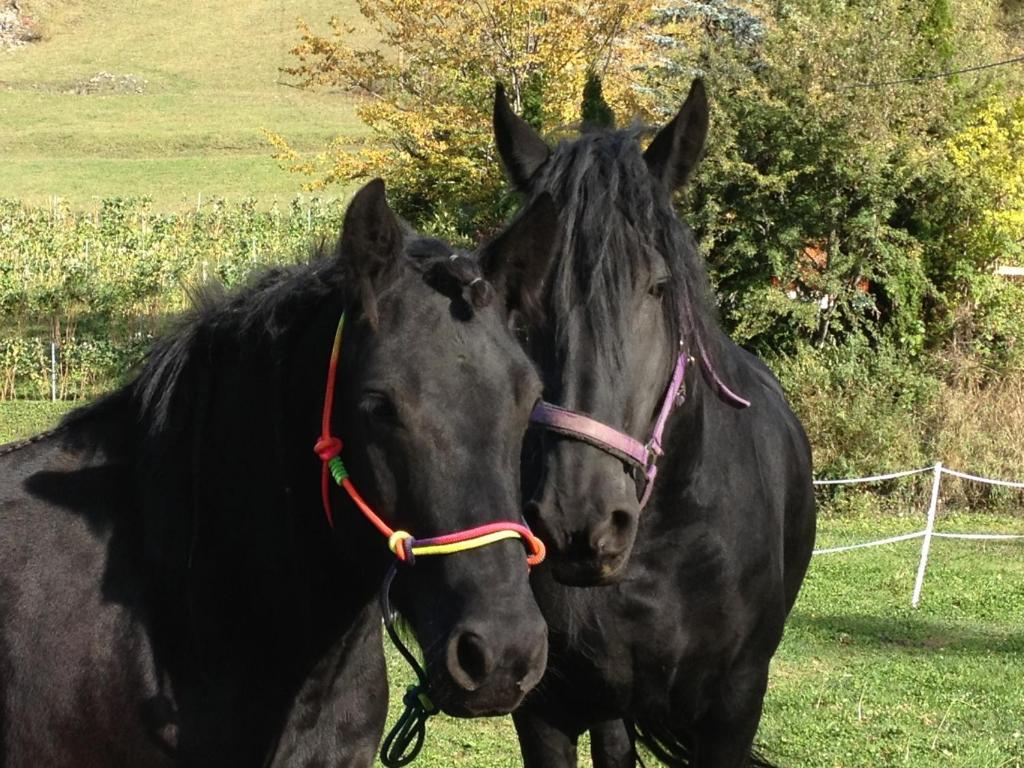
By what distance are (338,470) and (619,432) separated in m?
1.16

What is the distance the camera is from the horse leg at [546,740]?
4227 millimetres

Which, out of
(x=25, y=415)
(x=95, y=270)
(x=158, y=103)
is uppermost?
(x=158, y=103)

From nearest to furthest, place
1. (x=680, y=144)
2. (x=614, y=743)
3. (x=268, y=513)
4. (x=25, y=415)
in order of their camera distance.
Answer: (x=268, y=513) < (x=680, y=144) < (x=614, y=743) < (x=25, y=415)

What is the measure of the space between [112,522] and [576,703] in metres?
1.88

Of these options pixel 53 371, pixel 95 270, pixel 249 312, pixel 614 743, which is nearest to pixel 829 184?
pixel 53 371

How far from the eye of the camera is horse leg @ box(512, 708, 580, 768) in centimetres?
423

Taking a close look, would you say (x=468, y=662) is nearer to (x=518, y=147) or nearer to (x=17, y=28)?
(x=518, y=147)

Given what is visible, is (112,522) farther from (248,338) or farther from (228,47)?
(228,47)

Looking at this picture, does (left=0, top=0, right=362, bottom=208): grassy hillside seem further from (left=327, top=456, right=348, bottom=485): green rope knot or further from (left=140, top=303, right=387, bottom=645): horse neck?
(left=327, top=456, right=348, bottom=485): green rope knot

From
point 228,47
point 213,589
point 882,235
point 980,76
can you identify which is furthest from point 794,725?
point 228,47

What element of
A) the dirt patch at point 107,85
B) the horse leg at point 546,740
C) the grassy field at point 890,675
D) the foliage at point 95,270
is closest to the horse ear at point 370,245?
the horse leg at point 546,740

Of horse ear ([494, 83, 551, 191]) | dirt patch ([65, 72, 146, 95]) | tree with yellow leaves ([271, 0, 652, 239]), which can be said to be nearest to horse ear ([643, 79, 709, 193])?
horse ear ([494, 83, 551, 191])

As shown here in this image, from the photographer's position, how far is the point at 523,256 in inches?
113

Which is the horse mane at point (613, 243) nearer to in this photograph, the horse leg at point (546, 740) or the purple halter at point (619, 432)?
the purple halter at point (619, 432)
